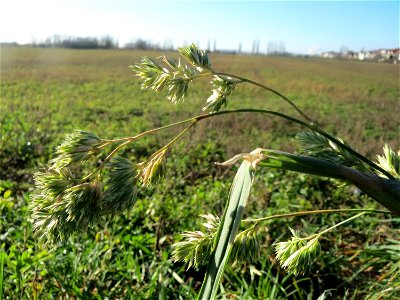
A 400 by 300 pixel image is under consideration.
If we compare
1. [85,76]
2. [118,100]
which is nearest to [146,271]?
[118,100]

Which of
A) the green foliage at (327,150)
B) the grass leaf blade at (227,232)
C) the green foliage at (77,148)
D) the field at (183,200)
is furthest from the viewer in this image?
the field at (183,200)

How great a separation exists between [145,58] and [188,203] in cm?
281

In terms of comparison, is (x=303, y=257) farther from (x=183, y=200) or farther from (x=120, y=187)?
(x=183, y=200)

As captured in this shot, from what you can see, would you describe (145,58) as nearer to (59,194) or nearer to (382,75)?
(59,194)

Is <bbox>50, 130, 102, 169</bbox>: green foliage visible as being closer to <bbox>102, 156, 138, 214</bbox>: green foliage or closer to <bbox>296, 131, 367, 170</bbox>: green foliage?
<bbox>102, 156, 138, 214</bbox>: green foliage

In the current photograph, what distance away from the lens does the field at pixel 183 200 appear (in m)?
1.95

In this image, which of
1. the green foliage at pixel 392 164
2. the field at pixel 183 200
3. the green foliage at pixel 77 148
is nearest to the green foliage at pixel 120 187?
the green foliage at pixel 77 148

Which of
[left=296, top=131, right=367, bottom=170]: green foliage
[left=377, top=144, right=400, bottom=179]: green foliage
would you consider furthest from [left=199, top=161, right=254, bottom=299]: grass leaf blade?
[left=377, top=144, right=400, bottom=179]: green foliage

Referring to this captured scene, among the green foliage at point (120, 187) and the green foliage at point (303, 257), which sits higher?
the green foliage at point (120, 187)

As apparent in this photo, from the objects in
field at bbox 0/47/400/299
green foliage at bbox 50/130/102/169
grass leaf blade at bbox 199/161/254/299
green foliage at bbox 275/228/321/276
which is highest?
green foliage at bbox 50/130/102/169

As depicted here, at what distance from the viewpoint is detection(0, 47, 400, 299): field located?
1.95 m

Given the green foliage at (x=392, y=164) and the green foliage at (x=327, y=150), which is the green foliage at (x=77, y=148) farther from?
the green foliage at (x=392, y=164)

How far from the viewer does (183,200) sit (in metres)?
3.57

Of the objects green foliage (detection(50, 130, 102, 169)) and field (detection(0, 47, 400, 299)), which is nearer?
green foliage (detection(50, 130, 102, 169))
